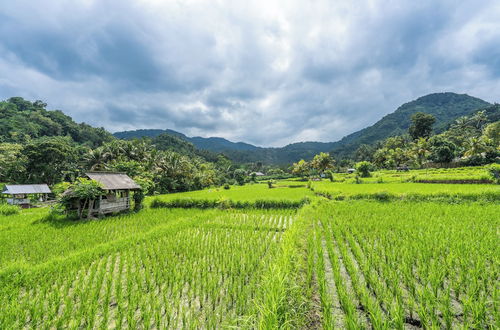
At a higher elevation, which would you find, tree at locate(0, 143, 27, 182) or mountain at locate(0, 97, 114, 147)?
mountain at locate(0, 97, 114, 147)

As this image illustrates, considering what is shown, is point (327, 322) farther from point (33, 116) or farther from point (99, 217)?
point (33, 116)

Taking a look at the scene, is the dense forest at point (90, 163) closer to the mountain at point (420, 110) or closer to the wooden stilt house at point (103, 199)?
the wooden stilt house at point (103, 199)

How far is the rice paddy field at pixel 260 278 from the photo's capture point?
287cm

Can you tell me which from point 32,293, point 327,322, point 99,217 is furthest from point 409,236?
point 99,217

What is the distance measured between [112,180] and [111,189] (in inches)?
53.5

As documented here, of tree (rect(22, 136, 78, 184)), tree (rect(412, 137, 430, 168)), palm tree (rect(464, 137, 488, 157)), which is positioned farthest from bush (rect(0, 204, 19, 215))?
tree (rect(412, 137, 430, 168))

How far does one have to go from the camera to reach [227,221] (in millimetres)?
10578

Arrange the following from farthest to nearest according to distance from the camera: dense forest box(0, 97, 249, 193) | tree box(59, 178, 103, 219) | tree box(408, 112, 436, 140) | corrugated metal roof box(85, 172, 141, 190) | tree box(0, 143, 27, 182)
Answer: tree box(408, 112, 436, 140)
tree box(0, 143, 27, 182)
dense forest box(0, 97, 249, 193)
corrugated metal roof box(85, 172, 141, 190)
tree box(59, 178, 103, 219)

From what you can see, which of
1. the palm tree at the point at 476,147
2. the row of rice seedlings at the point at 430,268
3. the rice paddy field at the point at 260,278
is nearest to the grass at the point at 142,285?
the rice paddy field at the point at 260,278

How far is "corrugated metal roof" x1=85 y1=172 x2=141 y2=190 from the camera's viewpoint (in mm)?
12490

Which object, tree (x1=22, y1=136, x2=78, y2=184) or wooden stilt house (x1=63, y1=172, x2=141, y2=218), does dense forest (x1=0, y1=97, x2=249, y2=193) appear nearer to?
tree (x1=22, y1=136, x2=78, y2=184)

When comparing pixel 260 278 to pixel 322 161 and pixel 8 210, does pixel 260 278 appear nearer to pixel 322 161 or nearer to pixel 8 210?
pixel 8 210

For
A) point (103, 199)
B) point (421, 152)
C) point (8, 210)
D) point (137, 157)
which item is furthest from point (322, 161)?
point (8, 210)

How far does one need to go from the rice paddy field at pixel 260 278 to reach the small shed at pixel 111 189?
10.1 ft
